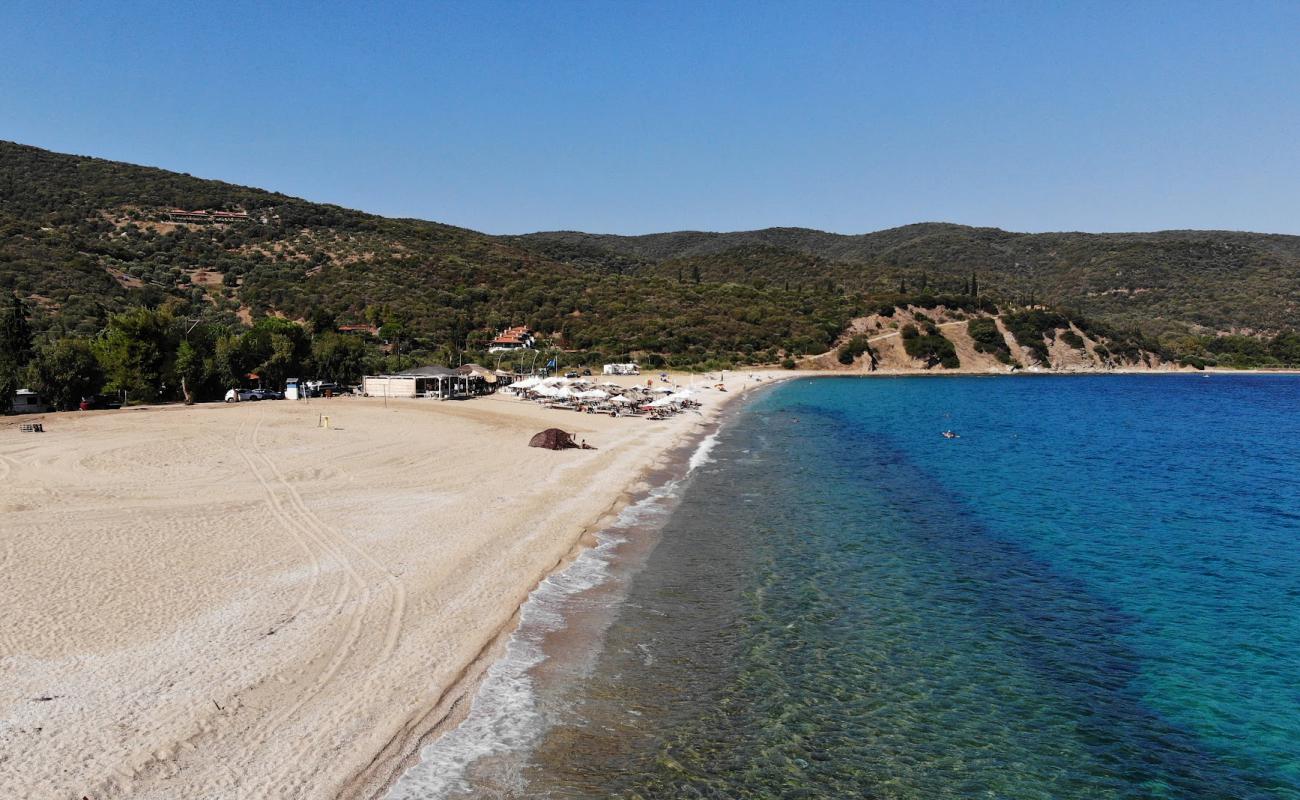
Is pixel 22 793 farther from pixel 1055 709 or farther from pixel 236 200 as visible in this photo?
pixel 236 200

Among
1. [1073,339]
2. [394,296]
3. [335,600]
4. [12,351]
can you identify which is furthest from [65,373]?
[1073,339]

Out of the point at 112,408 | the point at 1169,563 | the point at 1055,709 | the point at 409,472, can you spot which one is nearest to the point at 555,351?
the point at 112,408

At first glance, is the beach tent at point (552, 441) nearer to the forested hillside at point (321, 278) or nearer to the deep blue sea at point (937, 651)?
the deep blue sea at point (937, 651)

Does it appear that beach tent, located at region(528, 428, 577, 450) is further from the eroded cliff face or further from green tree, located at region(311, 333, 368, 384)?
the eroded cliff face

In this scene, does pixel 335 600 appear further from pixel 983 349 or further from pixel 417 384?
pixel 983 349

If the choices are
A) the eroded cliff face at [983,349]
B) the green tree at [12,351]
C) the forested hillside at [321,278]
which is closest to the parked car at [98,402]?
the green tree at [12,351]

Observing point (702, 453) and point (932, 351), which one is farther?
point (932, 351)

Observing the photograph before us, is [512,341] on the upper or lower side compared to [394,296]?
lower

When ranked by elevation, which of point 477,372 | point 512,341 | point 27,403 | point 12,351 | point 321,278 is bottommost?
point 27,403
